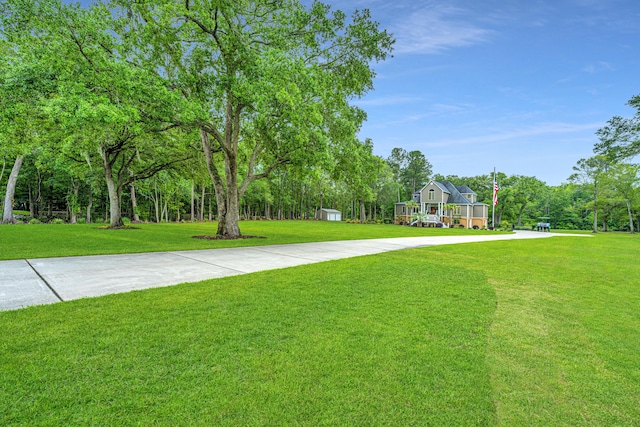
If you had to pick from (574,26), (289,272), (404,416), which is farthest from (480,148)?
(404,416)

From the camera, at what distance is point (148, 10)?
12.6 m

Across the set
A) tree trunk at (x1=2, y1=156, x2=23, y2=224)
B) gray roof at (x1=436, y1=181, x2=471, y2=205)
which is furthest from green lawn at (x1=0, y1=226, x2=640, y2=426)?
gray roof at (x1=436, y1=181, x2=471, y2=205)

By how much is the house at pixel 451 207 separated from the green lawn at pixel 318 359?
4297cm

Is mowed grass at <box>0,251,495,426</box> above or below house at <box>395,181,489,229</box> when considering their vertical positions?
→ below

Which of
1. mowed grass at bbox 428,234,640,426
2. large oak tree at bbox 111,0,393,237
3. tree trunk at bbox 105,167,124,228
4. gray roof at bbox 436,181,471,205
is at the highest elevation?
large oak tree at bbox 111,0,393,237

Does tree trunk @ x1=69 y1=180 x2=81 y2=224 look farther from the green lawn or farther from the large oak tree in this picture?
the green lawn

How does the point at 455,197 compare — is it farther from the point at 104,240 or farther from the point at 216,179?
the point at 104,240

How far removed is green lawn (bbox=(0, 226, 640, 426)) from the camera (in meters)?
2.18

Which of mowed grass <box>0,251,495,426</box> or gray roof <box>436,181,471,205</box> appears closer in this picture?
mowed grass <box>0,251,495,426</box>

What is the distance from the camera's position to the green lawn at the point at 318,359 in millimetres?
2178

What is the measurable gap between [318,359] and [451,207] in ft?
161

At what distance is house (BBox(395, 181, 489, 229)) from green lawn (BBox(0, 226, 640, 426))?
43.0m

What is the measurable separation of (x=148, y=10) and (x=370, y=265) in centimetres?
1370

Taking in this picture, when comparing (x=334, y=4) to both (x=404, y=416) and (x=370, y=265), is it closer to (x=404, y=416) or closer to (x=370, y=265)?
(x=370, y=265)
